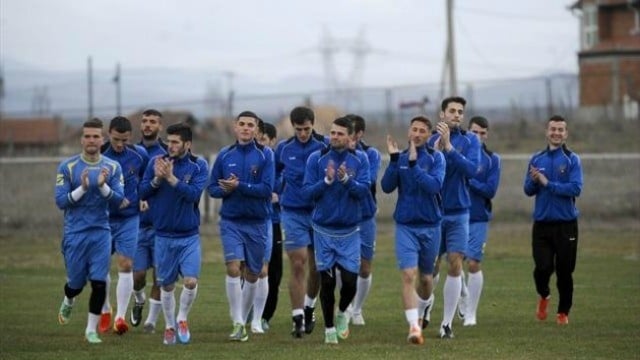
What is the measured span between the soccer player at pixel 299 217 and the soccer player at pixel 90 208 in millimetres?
2247

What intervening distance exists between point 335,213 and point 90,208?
2619 mm

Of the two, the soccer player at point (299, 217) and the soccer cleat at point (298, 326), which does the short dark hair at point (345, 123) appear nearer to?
the soccer player at point (299, 217)

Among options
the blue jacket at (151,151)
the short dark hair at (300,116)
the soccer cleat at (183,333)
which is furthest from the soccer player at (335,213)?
the blue jacket at (151,151)

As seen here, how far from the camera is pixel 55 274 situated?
81.3 feet

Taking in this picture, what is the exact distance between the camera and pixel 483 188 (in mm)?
16703

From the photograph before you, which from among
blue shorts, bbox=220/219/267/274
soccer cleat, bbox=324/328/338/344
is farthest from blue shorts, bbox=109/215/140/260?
soccer cleat, bbox=324/328/338/344

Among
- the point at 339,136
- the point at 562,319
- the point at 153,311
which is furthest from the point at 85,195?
the point at 562,319

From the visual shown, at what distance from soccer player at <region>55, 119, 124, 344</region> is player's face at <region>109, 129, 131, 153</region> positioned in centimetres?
137

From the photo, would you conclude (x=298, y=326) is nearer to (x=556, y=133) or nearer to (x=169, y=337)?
(x=169, y=337)

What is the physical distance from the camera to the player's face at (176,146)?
14.6 meters

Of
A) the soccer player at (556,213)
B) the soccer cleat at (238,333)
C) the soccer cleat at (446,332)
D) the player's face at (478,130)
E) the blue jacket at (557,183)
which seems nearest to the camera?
the soccer cleat at (238,333)

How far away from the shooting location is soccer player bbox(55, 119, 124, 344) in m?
14.1

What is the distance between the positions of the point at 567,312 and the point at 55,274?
37.6ft

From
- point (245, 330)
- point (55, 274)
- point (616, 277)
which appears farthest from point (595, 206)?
point (245, 330)
